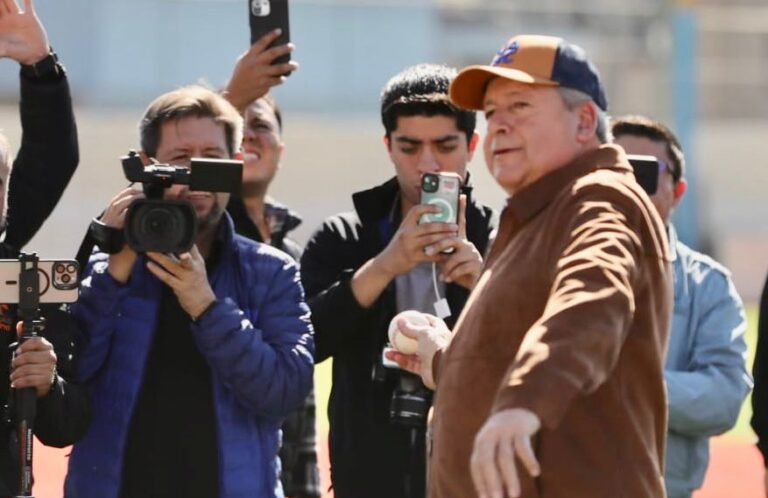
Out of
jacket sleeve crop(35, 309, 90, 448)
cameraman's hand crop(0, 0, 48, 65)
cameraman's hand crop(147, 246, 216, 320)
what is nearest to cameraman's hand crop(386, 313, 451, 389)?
cameraman's hand crop(147, 246, 216, 320)

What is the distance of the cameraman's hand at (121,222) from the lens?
14.8 feet

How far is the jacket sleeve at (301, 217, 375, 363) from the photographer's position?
5176 millimetres

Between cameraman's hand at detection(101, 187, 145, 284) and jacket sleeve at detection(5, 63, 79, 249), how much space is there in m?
0.42

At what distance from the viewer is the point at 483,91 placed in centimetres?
400

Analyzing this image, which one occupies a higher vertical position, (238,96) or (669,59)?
(669,59)

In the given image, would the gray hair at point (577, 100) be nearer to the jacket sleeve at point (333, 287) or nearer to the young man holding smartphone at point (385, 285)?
the young man holding smartphone at point (385, 285)

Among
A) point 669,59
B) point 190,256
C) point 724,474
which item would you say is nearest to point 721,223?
point 669,59

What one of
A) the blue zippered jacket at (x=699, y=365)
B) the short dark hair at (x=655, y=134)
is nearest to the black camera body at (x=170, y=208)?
the blue zippered jacket at (x=699, y=365)

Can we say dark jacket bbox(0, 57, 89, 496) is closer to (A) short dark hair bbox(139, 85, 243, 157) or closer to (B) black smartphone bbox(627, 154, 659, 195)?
(A) short dark hair bbox(139, 85, 243, 157)

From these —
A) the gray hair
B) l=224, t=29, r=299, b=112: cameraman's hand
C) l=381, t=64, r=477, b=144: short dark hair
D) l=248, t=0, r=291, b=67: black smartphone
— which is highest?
l=248, t=0, r=291, b=67: black smartphone

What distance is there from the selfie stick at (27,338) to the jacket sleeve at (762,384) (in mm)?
2137

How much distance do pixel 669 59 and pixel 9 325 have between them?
31.7m

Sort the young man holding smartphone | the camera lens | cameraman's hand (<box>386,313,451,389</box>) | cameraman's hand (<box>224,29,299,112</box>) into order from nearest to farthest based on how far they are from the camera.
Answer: cameraman's hand (<box>386,313,451,389</box>)
the camera lens
the young man holding smartphone
cameraman's hand (<box>224,29,299,112</box>)

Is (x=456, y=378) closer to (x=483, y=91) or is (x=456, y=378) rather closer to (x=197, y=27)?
(x=483, y=91)
